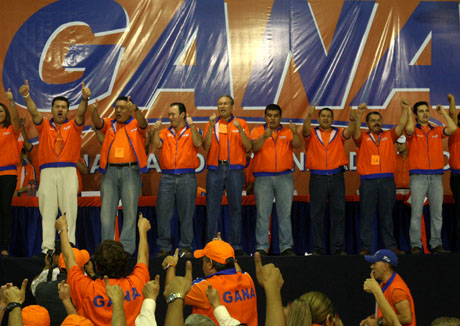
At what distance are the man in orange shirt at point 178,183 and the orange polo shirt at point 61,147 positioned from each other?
0.91m

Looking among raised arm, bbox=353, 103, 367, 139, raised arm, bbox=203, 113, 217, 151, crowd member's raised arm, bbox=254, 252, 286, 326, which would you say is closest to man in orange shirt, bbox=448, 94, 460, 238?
raised arm, bbox=353, 103, 367, 139

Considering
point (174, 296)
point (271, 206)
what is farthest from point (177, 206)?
point (174, 296)

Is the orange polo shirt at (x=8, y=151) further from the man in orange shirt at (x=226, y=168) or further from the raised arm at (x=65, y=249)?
the raised arm at (x=65, y=249)

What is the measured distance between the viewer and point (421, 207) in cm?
812

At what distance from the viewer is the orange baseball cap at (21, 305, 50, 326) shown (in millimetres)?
3961

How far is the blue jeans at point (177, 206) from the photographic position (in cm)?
773

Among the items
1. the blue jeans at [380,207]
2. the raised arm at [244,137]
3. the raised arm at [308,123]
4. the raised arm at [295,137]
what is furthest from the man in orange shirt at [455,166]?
the raised arm at [244,137]

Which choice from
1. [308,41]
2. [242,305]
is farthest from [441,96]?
[242,305]

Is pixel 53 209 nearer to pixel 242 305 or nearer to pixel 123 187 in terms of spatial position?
pixel 123 187

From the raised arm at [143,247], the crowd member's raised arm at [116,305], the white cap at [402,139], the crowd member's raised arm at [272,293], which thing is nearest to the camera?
the crowd member's raised arm at [272,293]

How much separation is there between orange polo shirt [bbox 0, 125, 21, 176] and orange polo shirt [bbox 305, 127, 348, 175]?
11.2 feet

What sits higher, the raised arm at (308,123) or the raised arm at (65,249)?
the raised arm at (308,123)

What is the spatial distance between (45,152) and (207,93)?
8.28 ft

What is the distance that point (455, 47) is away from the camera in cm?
957
